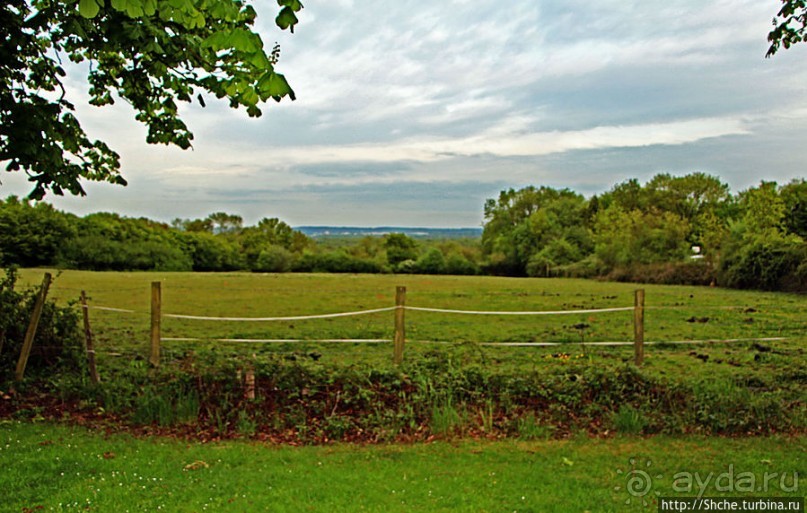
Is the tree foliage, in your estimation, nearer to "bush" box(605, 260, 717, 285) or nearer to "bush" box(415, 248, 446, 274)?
"bush" box(605, 260, 717, 285)

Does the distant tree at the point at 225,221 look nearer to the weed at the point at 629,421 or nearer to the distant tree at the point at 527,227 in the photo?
the distant tree at the point at 527,227

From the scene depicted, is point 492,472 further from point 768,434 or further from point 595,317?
point 595,317

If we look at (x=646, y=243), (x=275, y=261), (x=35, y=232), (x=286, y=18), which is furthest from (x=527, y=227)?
(x=286, y=18)

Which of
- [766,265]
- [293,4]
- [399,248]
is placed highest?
[293,4]

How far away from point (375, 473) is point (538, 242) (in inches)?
1987

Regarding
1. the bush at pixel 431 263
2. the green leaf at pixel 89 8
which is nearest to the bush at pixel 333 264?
the bush at pixel 431 263

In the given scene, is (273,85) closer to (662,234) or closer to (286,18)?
(286,18)

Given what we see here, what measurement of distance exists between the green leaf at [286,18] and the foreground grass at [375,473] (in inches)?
125

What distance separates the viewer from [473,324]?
50.9ft

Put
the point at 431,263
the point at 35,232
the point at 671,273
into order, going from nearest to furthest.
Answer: the point at 671,273, the point at 35,232, the point at 431,263

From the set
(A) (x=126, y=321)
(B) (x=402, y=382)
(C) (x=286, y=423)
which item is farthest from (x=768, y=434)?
(A) (x=126, y=321)

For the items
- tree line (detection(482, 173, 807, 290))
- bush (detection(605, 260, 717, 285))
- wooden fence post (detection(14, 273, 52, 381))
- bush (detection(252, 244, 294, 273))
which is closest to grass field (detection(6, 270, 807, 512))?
wooden fence post (detection(14, 273, 52, 381))

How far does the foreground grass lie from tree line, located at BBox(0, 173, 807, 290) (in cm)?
2078

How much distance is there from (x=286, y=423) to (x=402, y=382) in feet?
4.50
